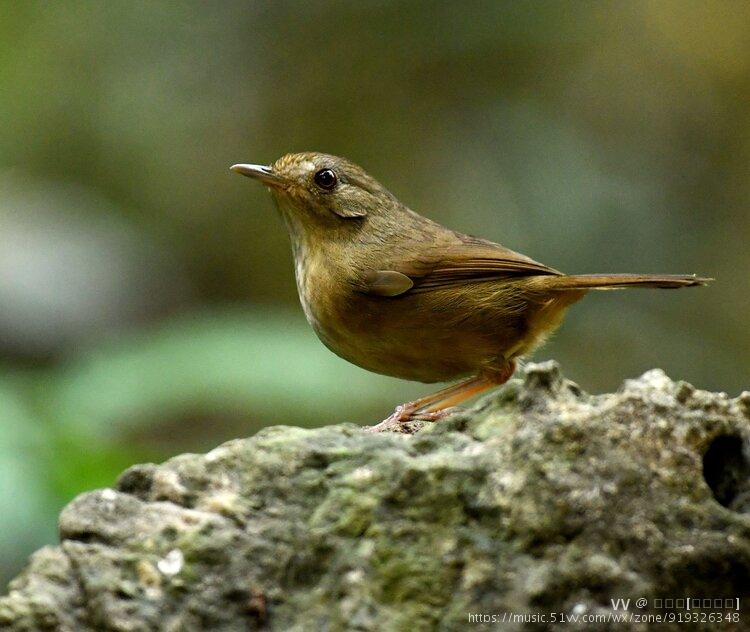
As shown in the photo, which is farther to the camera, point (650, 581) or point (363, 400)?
point (363, 400)

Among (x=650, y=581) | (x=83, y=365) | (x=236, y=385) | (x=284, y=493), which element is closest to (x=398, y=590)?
(x=284, y=493)

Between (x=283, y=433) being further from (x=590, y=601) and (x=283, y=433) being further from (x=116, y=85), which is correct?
(x=116, y=85)

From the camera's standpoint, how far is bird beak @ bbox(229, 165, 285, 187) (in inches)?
189

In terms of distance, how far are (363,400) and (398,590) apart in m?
3.26

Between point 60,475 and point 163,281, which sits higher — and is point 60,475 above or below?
below

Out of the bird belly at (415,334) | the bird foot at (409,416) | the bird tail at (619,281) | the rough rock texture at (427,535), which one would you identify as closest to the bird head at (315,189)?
the bird belly at (415,334)

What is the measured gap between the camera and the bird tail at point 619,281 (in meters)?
3.93

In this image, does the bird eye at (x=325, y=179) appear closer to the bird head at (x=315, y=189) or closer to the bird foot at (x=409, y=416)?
the bird head at (x=315, y=189)

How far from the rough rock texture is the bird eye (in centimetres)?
249

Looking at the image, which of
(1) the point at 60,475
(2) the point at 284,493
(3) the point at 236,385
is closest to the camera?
(2) the point at 284,493

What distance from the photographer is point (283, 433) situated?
2.71 metres

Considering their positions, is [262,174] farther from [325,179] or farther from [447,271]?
[447,271]

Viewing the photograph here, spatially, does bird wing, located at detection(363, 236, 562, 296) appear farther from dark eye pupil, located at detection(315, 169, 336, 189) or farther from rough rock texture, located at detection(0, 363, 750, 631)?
rough rock texture, located at detection(0, 363, 750, 631)

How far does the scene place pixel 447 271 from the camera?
4645 millimetres
